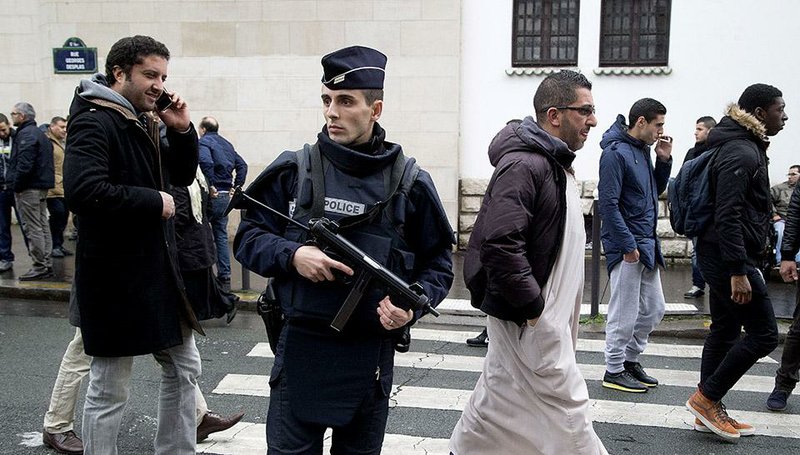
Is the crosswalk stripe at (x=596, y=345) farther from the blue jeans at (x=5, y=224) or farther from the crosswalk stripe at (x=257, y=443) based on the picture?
the blue jeans at (x=5, y=224)

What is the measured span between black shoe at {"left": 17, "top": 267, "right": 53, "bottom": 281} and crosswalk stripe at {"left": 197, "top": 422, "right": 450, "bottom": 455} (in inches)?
217

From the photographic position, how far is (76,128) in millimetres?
3418

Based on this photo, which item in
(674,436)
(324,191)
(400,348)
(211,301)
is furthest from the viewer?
(674,436)

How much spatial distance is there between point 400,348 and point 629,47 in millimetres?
9318

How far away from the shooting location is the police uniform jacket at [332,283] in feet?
9.21

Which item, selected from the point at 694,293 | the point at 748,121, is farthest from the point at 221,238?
the point at 748,121

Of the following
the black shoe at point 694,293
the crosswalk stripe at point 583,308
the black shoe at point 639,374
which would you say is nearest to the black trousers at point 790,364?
the black shoe at point 639,374

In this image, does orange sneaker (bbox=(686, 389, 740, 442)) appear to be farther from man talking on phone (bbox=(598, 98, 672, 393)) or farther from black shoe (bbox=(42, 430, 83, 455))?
black shoe (bbox=(42, 430, 83, 455))

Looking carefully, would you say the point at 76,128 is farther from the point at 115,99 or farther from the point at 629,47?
the point at 629,47

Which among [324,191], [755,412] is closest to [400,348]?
[324,191]

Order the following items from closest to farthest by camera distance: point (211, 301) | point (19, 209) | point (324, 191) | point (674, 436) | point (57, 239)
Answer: point (324, 191)
point (211, 301)
point (674, 436)
point (19, 209)
point (57, 239)

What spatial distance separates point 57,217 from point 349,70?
29.4 feet

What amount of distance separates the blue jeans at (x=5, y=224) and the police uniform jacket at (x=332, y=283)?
8.13 m

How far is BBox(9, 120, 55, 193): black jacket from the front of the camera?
9531 mm
